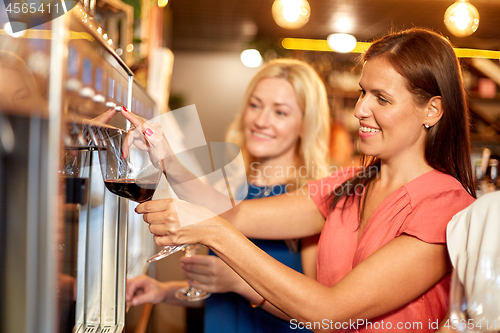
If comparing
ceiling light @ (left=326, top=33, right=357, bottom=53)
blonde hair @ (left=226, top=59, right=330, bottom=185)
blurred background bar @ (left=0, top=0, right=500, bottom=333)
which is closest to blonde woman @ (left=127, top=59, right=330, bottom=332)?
blonde hair @ (left=226, top=59, right=330, bottom=185)

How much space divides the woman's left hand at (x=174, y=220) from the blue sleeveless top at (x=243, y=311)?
67 centimetres

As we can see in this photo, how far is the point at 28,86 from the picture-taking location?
430 mm

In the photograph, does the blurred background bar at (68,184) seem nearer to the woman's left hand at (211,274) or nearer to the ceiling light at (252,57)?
the woman's left hand at (211,274)

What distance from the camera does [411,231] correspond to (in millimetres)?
854

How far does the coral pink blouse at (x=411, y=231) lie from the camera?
86cm

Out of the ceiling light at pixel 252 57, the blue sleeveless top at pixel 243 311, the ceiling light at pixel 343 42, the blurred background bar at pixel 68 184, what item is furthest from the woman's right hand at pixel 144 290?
the ceiling light at pixel 252 57

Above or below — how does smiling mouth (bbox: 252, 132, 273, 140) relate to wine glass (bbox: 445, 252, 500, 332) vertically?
above

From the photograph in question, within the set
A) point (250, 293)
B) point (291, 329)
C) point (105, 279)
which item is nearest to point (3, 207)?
point (105, 279)

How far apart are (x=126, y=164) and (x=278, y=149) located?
99 centimetres

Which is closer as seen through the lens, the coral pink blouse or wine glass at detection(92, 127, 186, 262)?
wine glass at detection(92, 127, 186, 262)

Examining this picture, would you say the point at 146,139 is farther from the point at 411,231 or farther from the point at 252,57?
the point at 252,57

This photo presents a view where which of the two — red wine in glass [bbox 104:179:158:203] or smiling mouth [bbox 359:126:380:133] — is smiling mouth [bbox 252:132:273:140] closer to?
smiling mouth [bbox 359:126:380:133]

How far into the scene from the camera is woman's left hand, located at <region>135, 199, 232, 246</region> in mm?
698

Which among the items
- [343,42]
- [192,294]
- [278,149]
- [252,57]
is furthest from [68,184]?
[252,57]
